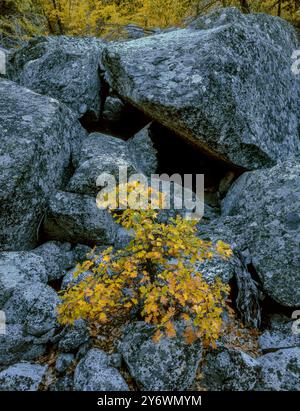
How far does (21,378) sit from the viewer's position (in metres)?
4.81

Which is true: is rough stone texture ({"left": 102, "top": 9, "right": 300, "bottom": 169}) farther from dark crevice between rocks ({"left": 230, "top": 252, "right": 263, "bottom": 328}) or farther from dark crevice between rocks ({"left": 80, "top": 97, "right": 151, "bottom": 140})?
dark crevice between rocks ({"left": 230, "top": 252, "right": 263, "bottom": 328})

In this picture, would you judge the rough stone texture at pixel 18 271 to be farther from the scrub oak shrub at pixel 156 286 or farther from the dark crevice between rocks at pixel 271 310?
the dark crevice between rocks at pixel 271 310

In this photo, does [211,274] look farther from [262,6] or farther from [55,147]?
→ [262,6]

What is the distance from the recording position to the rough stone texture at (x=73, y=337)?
5191 mm

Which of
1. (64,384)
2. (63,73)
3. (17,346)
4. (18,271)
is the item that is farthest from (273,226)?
(63,73)

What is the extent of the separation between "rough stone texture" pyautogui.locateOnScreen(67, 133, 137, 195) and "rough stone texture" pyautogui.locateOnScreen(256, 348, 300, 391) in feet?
15.3

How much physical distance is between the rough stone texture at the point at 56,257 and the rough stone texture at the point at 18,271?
0.37 m

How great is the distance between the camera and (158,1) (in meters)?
13.6

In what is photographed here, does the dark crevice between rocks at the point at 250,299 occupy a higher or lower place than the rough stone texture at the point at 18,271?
lower

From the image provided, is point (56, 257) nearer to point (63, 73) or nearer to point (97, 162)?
point (97, 162)

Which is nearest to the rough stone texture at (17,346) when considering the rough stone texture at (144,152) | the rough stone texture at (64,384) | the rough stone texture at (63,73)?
the rough stone texture at (64,384)

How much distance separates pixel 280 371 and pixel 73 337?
10.9 feet

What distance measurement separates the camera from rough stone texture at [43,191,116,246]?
6898 mm
